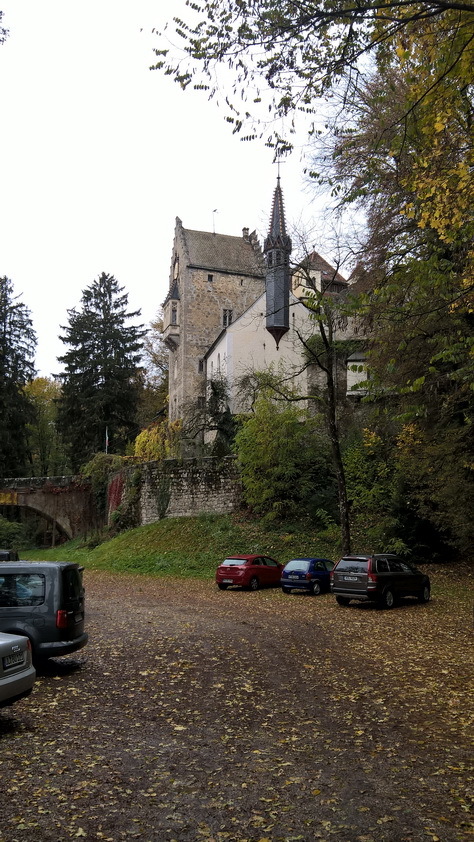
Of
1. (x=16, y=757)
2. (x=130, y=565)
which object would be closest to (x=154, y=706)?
(x=16, y=757)

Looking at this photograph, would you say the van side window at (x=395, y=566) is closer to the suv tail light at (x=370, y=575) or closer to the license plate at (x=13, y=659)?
the suv tail light at (x=370, y=575)

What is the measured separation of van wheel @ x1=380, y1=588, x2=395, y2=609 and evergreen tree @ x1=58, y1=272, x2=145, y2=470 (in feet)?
126

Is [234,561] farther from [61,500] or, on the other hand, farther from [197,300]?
[197,300]

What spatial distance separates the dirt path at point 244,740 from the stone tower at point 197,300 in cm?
4283

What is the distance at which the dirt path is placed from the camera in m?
4.97

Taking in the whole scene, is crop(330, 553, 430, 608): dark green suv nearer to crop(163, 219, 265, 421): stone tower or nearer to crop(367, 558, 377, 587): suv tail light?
crop(367, 558, 377, 587): suv tail light

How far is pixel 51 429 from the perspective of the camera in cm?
6712

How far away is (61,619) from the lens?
32.4 feet

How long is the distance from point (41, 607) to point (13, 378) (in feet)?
143

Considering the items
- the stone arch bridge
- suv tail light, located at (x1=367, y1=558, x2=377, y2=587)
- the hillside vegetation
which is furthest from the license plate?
the stone arch bridge

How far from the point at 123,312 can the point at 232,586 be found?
132ft

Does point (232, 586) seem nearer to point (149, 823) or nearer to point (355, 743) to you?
point (355, 743)

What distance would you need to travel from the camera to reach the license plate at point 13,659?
22.7ft

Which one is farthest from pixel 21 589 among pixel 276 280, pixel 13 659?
pixel 276 280
